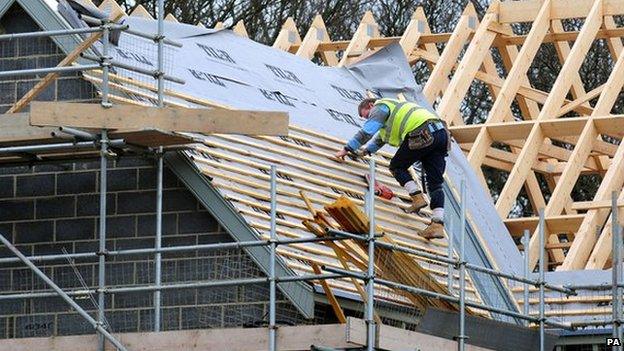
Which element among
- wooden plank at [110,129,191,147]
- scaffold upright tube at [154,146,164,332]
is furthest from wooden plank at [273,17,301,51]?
wooden plank at [110,129,191,147]

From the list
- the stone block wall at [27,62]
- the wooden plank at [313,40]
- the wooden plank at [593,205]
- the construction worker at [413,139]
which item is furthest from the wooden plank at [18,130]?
the wooden plank at [313,40]

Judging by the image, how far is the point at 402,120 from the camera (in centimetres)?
1961

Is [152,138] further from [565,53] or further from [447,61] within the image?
[565,53]

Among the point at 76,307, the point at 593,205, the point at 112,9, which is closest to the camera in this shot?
the point at 76,307

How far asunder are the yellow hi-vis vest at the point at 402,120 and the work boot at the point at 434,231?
2.56 feet

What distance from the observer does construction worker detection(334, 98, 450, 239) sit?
64.2 ft

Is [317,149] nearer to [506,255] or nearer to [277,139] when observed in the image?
[277,139]

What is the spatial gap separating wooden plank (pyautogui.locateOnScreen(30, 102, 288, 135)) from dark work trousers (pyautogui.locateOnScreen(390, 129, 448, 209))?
2.31 metres

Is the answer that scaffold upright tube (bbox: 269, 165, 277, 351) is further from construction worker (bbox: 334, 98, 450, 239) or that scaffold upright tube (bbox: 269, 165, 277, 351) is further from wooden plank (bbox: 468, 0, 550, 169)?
wooden plank (bbox: 468, 0, 550, 169)

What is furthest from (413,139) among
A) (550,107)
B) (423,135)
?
(550,107)

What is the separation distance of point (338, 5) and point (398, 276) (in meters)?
20.0

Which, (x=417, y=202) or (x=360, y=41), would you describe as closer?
(x=417, y=202)

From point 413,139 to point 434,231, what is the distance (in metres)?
0.88

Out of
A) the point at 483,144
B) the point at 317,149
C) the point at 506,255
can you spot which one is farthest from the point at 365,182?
the point at 483,144
